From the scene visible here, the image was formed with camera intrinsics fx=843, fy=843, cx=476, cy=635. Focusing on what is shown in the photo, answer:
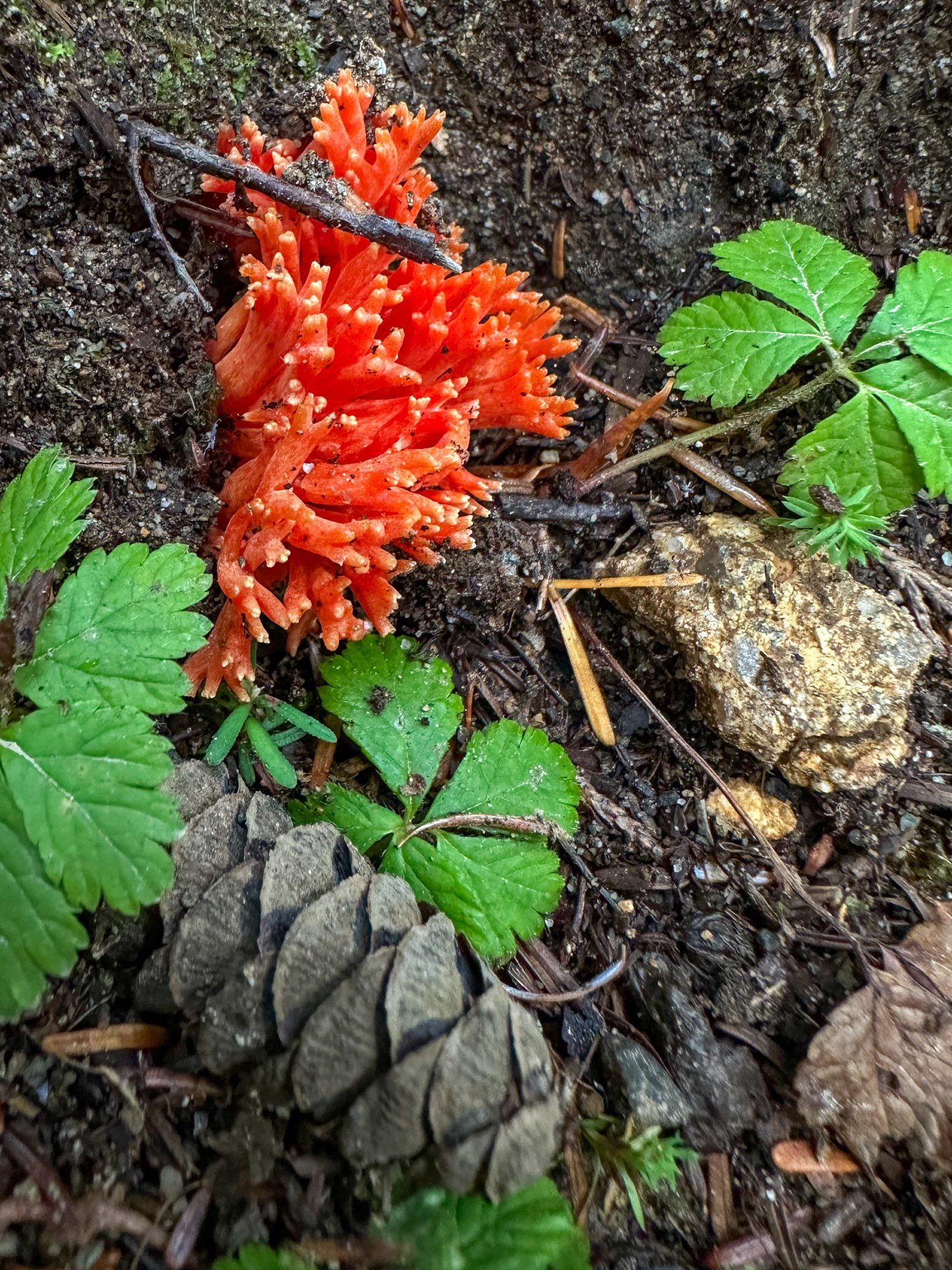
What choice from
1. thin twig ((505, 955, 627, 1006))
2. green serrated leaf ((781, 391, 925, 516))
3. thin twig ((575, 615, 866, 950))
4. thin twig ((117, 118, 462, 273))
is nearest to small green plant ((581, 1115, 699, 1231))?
thin twig ((505, 955, 627, 1006))

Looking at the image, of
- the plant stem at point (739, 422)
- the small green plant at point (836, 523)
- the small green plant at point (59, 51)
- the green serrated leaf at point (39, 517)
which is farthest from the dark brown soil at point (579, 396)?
the green serrated leaf at point (39, 517)

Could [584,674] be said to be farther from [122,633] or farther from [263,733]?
[122,633]

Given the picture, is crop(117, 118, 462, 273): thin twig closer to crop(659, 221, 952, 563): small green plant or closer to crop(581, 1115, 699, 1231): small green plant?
crop(659, 221, 952, 563): small green plant

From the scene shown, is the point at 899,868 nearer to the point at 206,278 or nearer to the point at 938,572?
the point at 938,572

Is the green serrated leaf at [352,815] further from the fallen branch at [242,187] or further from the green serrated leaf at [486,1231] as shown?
the fallen branch at [242,187]

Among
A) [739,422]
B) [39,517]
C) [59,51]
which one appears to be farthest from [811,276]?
[39,517]

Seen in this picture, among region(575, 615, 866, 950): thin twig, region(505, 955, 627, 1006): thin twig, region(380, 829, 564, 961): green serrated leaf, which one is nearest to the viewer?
region(505, 955, 627, 1006): thin twig
